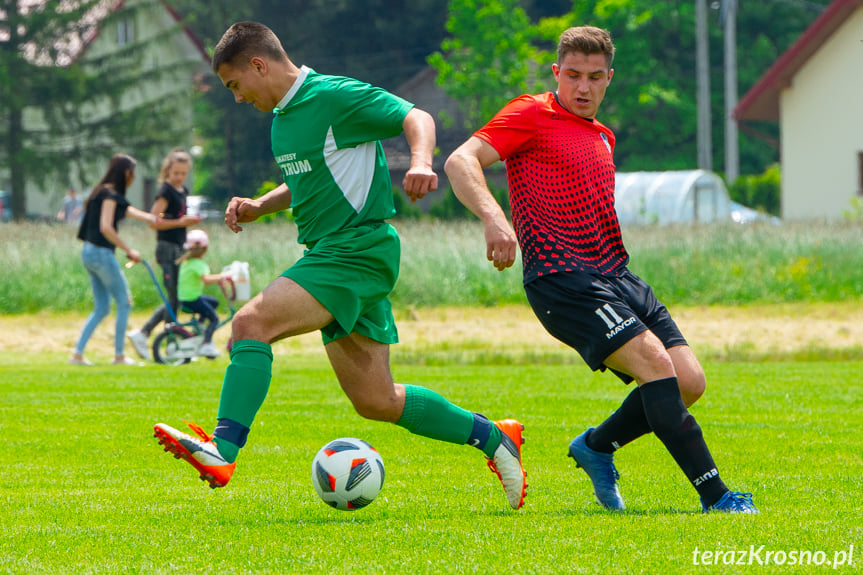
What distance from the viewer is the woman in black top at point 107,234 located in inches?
509

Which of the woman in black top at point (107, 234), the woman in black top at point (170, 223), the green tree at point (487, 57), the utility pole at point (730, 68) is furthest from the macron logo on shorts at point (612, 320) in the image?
the green tree at point (487, 57)

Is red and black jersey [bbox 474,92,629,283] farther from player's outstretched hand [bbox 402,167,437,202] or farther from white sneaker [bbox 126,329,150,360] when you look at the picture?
white sneaker [bbox 126,329,150,360]

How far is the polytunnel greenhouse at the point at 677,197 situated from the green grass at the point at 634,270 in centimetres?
1328

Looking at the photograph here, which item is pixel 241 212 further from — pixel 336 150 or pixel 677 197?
pixel 677 197

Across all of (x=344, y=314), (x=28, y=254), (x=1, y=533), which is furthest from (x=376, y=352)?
(x=28, y=254)

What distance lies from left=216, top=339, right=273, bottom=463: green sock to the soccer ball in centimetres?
44

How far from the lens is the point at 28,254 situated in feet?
68.9

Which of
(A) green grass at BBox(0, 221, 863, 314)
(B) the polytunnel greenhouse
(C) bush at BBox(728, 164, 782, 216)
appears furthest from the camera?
(C) bush at BBox(728, 164, 782, 216)

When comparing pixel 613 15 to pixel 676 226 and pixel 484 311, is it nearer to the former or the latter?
pixel 676 226

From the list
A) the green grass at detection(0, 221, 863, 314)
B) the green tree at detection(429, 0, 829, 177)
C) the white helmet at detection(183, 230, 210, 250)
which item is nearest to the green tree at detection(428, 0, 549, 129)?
the green tree at detection(429, 0, 829, 177)

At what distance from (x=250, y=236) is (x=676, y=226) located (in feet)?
25.3

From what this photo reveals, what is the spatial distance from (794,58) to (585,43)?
29.3 meters

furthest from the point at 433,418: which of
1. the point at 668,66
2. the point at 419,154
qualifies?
the point at 668,66

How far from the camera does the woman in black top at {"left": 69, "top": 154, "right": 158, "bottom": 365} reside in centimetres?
1292
